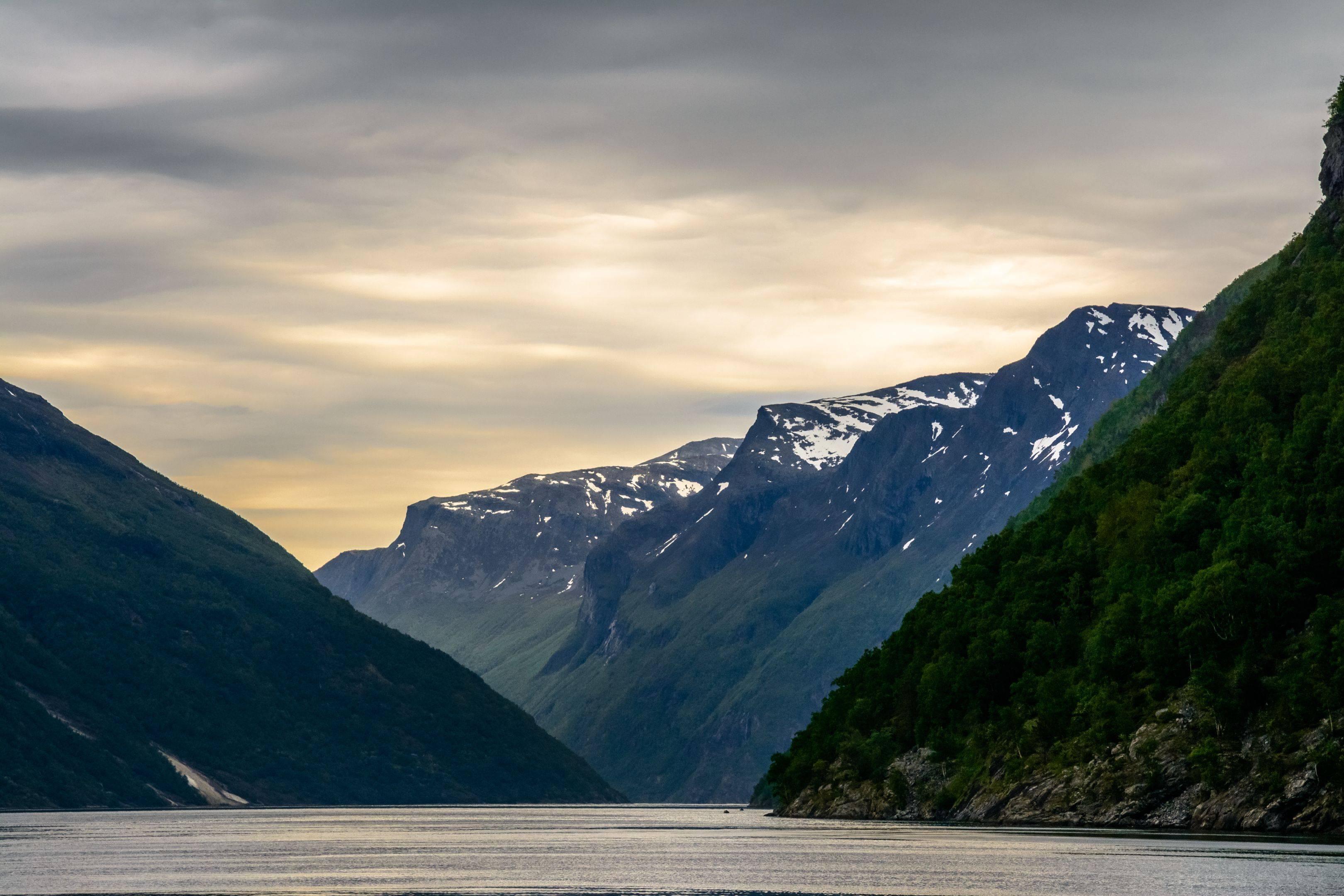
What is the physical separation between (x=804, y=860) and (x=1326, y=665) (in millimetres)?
56651

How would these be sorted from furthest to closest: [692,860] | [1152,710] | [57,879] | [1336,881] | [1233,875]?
[1152,710], [692,860], [57,879], [1233,875], [1336,881]

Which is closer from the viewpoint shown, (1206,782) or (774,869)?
(774,869)

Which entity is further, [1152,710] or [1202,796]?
[1152,710]

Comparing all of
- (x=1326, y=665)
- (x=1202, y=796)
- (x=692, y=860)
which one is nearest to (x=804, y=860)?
(x=692, y=860)

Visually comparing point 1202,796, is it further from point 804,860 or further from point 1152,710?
point 804,860

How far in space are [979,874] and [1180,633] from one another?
7270cm

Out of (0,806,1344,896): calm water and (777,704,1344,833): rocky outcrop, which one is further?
(777,704,1344,833): rocky outcrop

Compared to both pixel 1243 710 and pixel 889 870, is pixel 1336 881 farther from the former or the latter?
pixel 1243 710

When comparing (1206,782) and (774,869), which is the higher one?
(774,869)

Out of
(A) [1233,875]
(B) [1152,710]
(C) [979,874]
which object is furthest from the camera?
(B) [1152,710]

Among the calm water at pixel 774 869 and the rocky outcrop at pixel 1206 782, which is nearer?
the calm water at pixel 774 869

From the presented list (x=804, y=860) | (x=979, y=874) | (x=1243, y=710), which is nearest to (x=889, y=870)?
(x=979, y=874)

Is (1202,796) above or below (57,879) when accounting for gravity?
below

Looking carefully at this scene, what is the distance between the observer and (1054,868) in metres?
130
